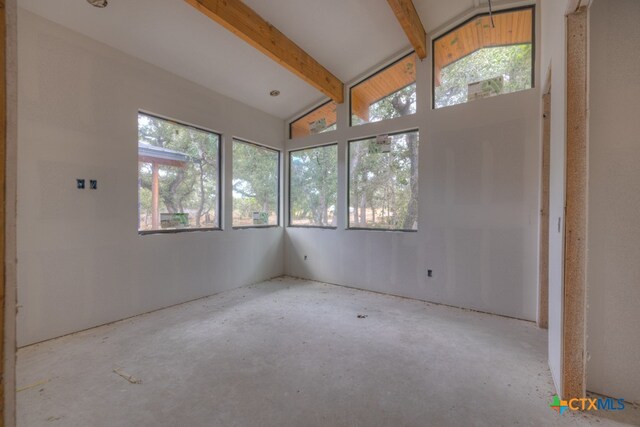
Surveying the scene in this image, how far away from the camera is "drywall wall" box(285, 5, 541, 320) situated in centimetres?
322

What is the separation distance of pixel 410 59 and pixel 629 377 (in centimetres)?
408

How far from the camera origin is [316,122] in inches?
201

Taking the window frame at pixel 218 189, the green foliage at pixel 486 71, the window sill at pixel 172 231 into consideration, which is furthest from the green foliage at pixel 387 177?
the window sill at pixel 172 231

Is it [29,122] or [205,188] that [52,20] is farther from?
[205,188]

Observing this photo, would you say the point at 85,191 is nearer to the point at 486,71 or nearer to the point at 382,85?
the point at 382,85

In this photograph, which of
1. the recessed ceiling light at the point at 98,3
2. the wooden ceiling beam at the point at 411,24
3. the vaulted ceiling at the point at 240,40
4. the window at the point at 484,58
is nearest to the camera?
the recessed ceiling light at the point at 98,3

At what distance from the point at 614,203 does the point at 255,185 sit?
4.38m

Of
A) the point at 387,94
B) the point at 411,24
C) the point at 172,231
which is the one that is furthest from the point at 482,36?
the point at 172,231

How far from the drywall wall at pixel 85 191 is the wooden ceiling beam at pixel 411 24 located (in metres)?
2.74

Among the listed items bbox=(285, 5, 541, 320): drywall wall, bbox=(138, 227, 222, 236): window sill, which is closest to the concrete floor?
bbox=(285, 5, 541, 320): drywall wall

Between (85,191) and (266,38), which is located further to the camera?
(266,38)

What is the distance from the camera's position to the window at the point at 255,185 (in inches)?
181

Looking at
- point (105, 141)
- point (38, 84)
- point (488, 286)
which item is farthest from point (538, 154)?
point (38, 84)

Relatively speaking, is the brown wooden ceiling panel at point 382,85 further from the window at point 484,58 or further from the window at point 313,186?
the window at point 313,186
